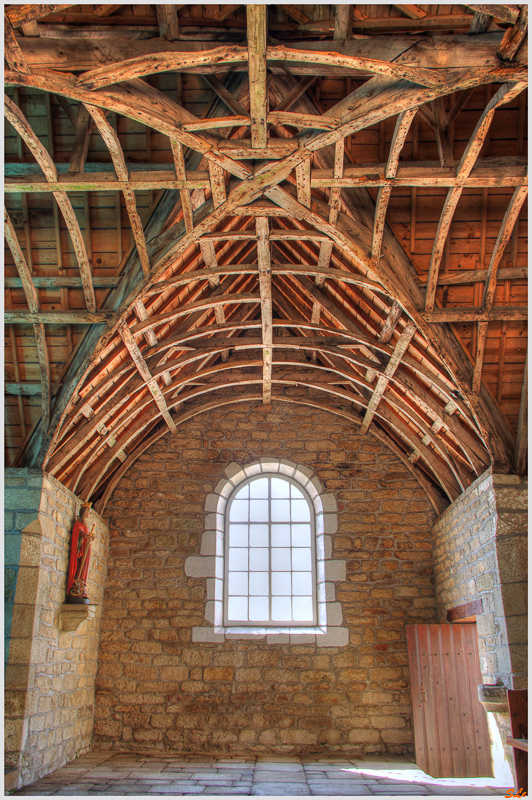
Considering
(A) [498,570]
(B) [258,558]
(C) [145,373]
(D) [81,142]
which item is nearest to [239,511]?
(B) [258,558]

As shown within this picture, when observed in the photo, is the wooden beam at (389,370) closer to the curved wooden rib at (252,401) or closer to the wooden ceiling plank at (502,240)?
the curved wooden rib at (252,401)

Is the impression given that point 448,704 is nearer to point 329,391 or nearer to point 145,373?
point 329,391

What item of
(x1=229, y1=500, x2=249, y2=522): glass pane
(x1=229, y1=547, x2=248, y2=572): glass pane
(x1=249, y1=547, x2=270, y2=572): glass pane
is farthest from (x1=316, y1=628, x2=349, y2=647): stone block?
(x1=229, y1=500, x2=249, y2=522): glass pane

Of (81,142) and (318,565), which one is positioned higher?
(81,142)

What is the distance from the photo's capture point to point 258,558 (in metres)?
6.93

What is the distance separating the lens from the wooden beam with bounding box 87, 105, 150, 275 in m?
3.50

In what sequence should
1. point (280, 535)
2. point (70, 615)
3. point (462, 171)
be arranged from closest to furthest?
point (462, 171)
point (70, 615)
point (280, 535)

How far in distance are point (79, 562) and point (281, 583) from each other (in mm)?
2355

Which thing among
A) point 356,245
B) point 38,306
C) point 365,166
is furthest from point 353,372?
point 38,306

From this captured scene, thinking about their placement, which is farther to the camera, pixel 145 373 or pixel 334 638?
pixel 334 638

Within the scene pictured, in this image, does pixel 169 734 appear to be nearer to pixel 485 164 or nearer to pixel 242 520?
pixel 242 520

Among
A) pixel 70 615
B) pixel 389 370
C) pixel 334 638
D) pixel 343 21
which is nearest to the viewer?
pixel 343 21

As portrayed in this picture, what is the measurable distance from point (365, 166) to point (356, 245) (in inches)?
22.2

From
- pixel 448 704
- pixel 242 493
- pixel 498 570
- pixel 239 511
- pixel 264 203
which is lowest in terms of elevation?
pixel 448 704
